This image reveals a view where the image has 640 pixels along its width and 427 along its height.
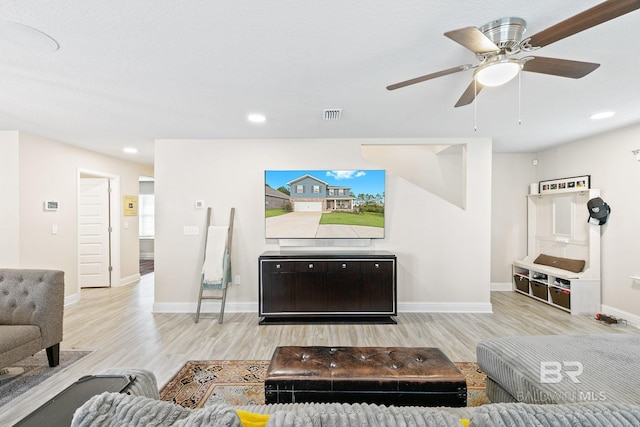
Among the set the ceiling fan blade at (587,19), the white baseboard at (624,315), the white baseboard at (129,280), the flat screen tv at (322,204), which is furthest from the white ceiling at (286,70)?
the white baseboard at (129,280)

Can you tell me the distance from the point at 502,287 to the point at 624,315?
1.63 metres

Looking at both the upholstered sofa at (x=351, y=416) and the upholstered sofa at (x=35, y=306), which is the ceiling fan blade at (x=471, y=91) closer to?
the upholstered sofa at (x=351, y=416)

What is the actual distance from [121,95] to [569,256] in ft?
19.9

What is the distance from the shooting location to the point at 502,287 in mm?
5215

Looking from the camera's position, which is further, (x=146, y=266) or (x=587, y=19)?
(x=146, y=266)

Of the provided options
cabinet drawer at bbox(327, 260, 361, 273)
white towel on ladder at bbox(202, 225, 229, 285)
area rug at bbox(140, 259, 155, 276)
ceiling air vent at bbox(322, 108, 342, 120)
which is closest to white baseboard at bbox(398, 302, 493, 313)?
cabinet drawer at bbox(327, 260, 361, 273)

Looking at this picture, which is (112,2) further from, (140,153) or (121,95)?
(140,153)

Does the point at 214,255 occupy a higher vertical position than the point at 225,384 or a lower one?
higher

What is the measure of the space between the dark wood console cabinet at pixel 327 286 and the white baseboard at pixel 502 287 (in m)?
2.58

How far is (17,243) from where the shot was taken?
12.3 feet

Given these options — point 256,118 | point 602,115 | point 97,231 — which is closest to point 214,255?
point 256,118

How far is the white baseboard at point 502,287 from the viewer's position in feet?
17.0

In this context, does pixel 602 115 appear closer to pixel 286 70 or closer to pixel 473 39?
pixel 473 39

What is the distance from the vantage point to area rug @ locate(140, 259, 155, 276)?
7.08m
